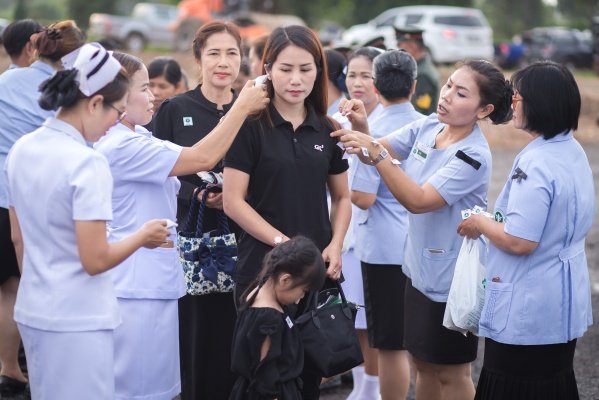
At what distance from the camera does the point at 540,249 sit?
3932 millimetres

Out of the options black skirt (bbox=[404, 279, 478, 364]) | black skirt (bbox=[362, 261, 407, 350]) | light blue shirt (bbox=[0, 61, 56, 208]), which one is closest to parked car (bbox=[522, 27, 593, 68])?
black skirt (bbox=[362, 261, 407, 350])

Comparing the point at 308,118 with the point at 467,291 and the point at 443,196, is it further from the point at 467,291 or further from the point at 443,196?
the point at 467,291

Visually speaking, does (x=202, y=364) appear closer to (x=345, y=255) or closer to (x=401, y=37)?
(x=345, y=255)

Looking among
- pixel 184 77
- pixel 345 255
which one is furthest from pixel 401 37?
pixel 345 255

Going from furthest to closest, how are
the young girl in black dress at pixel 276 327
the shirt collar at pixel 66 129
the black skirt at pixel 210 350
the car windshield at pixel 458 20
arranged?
1. the car windshield at pixel 458 20
2. the black skirt at pixel 210 350
3. the young girl in black dress at pixel 276 327
4. the shirt collar at pixel 66 129

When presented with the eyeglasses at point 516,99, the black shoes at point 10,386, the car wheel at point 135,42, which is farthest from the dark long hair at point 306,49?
the car wheel at point 135,42

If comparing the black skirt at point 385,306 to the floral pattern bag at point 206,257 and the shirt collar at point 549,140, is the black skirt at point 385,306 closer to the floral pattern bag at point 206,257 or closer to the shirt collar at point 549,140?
the floral pattern bag at point 206,257

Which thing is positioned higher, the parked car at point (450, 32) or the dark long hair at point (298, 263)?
the parked car at point (450, 32)

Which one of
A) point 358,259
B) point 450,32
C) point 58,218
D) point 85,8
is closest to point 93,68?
point 58,218

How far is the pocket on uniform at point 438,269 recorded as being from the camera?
448 centimetres

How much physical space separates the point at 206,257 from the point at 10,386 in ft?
6.29

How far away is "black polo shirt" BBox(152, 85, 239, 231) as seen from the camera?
189 inches

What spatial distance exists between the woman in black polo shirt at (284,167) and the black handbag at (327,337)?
0.18m

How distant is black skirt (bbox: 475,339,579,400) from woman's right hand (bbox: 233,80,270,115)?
58.0 inches
